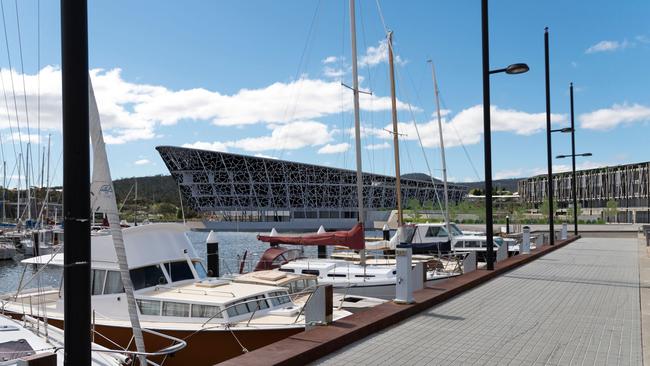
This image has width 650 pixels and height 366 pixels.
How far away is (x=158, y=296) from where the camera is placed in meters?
12.3

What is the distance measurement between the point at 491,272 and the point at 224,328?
26.3 feet

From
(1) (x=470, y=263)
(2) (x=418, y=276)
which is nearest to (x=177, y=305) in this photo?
(2) (x=418, y=276)

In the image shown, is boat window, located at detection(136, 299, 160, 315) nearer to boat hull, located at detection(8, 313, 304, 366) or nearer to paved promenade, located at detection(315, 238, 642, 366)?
boat hull, located at detection(8, 313, 304, 366)

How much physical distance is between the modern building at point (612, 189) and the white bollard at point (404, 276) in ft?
338

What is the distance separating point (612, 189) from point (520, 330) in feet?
451

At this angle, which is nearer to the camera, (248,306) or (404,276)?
(404,276)

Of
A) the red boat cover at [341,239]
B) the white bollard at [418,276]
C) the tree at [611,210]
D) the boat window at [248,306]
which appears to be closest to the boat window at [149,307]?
the boat window at [248,306]

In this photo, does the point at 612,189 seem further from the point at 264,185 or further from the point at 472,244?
the point at 472,244

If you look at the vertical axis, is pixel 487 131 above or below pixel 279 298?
above

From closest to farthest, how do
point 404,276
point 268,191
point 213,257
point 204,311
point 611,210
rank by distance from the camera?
point 404,276 → point 204,311 → point 213,257 → point 611,210 → point 268,191

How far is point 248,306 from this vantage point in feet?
40.8

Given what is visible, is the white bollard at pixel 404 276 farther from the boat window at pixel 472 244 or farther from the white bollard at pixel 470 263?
the boat window at pixel 472 244

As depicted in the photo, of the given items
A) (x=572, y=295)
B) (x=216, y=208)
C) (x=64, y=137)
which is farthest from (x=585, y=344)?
(x=216, y=208)

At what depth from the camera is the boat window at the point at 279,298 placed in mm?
13034
